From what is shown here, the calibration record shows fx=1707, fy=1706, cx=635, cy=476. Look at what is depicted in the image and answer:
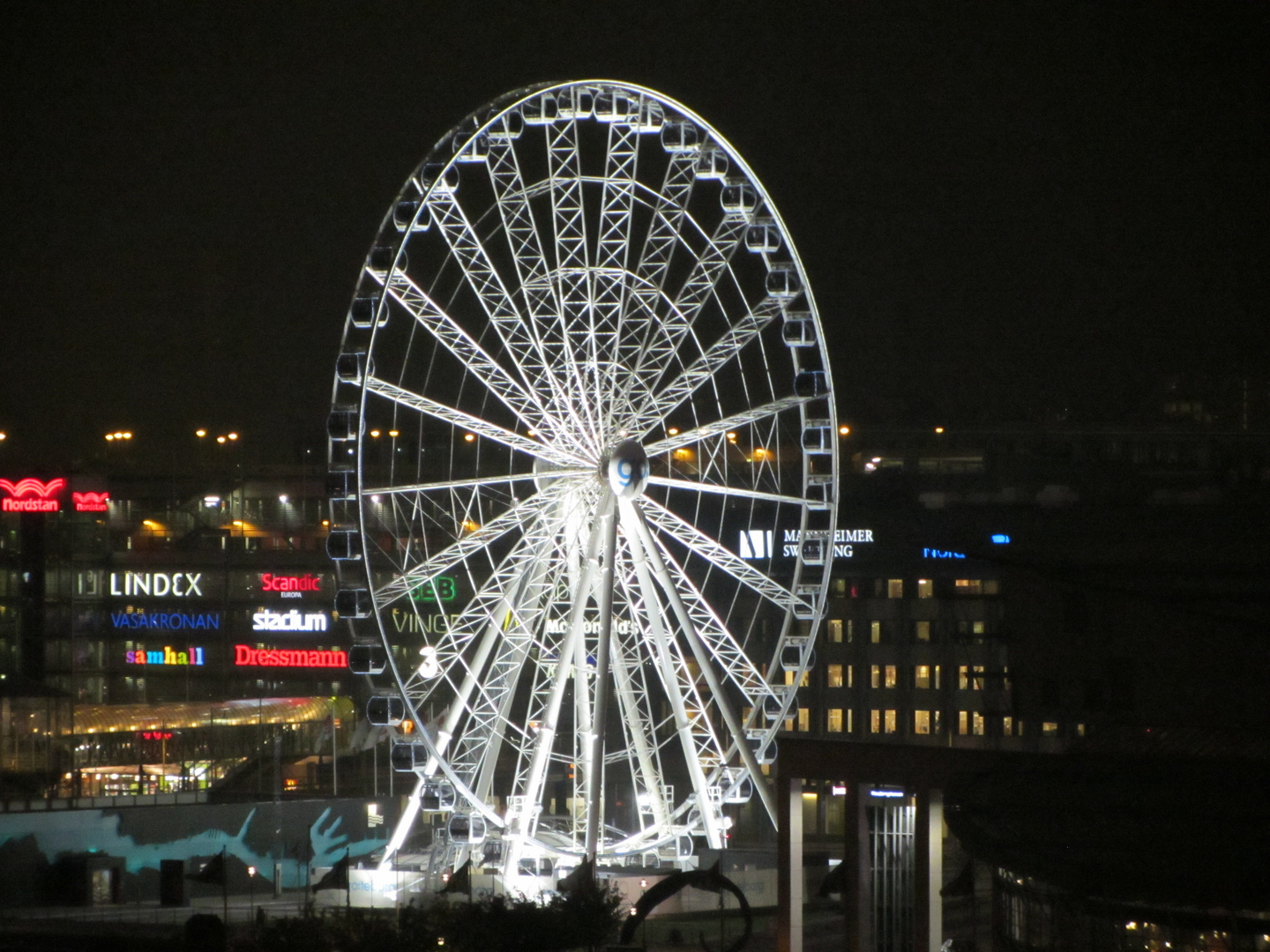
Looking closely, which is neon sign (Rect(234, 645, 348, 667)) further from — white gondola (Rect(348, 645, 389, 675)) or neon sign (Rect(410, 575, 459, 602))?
white gondola (Rect(348, 645, 389, 675))

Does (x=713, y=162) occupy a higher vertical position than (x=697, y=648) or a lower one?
higher

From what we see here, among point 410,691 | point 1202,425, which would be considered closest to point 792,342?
point 410,691

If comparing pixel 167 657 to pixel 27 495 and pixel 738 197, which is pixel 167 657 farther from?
pixel 738 197

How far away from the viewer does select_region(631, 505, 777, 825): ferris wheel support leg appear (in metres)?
39.1

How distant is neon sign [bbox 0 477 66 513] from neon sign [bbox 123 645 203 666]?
49.3ft

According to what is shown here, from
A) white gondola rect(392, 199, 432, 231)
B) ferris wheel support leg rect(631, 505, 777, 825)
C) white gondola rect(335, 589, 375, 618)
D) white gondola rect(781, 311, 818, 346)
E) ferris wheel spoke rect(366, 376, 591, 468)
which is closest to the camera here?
white gondola rect(335, 589, 375, 618)

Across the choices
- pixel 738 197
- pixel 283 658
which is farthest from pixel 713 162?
pixel 283 658

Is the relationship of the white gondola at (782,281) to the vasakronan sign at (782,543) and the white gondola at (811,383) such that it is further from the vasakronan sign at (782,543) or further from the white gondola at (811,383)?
the vasakronan sign at (782,543)

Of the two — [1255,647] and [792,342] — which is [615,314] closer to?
[792,342]

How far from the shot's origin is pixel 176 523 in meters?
87.7

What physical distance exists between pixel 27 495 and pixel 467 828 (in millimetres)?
33982

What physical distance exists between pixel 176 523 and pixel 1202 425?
6607 cm

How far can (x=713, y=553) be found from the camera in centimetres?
4081

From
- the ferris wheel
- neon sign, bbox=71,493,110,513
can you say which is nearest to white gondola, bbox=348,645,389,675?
the ferris wheel
